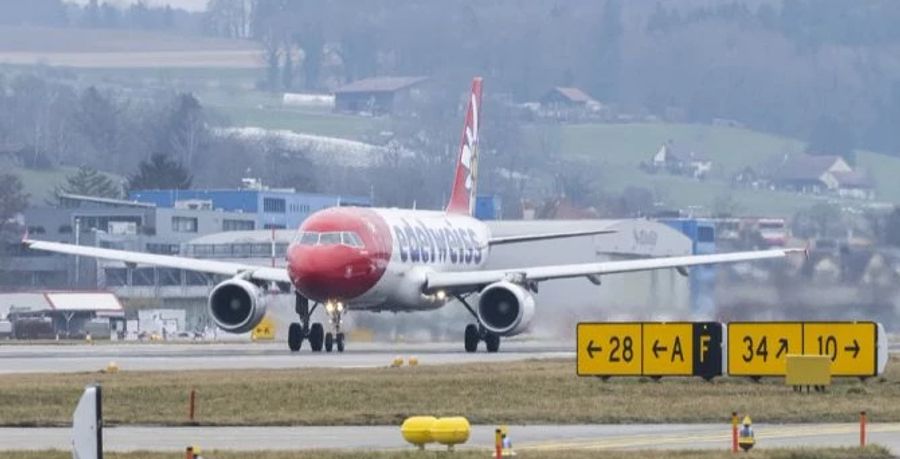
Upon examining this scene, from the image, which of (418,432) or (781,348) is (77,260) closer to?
(781,348)

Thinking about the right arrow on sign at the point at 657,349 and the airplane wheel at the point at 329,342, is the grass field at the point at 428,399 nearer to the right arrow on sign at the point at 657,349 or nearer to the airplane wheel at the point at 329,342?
the right arrow on sign at the point at 657,349

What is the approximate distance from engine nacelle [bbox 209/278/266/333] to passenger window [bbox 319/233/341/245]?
3093 millimetres

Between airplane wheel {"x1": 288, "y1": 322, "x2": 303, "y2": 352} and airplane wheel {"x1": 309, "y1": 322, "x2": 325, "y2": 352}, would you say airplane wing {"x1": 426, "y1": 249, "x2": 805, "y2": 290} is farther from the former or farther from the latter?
airplane wheel {"x1": 288, "y1": 322, "x2": 303, "y2": 352}

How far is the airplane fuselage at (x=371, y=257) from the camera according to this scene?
65.3 m

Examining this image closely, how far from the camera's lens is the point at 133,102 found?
192 m

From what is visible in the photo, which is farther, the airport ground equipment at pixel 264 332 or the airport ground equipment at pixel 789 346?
the airport ground equipment at pixel 264 332

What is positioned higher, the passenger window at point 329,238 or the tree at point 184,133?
the tree at point 184,133

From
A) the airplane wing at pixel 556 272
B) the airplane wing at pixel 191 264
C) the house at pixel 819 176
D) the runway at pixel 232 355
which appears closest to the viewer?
the runway at pixel 232 355

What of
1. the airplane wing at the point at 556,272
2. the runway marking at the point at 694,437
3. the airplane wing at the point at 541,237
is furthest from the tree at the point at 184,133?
the runway marking at the point at 694,437

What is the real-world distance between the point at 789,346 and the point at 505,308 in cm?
1830

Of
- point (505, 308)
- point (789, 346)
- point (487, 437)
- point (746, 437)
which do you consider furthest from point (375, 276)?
point (746, 437)

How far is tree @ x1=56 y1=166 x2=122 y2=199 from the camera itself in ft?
509

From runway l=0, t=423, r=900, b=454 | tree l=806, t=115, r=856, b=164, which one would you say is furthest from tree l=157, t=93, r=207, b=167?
runway l=0, t=423, r=900, b=454

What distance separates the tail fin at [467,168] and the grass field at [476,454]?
45.7 meters
